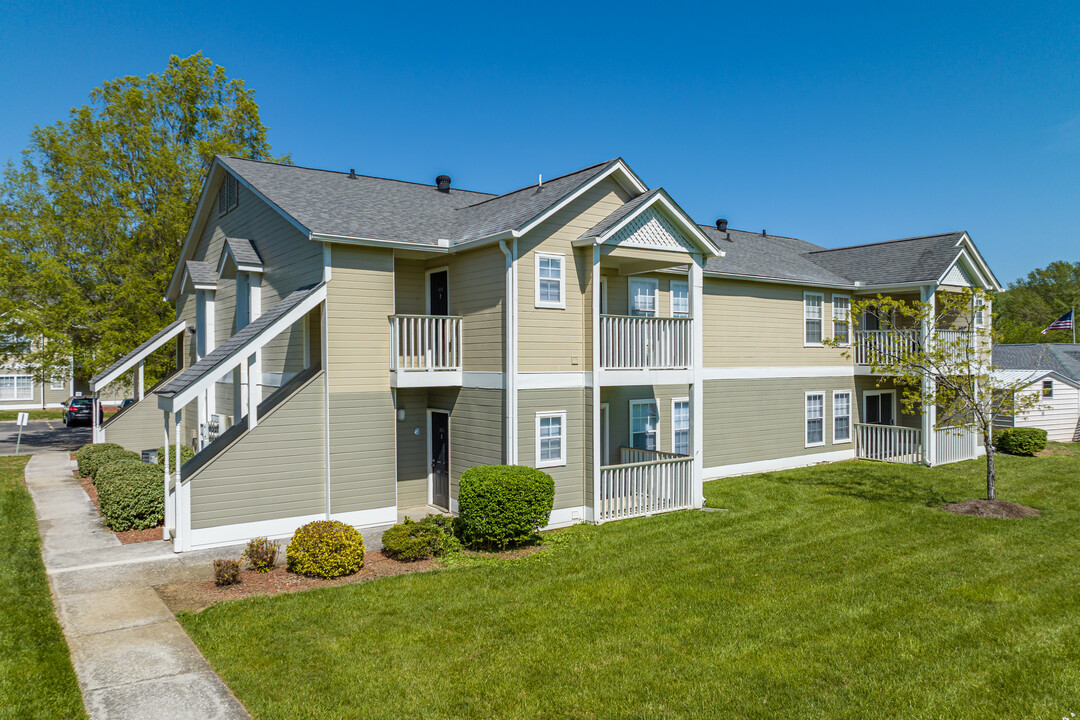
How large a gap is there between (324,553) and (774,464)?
46.7 feet

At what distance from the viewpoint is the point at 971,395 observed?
1529 centimetres

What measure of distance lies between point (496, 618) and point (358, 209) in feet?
33.0

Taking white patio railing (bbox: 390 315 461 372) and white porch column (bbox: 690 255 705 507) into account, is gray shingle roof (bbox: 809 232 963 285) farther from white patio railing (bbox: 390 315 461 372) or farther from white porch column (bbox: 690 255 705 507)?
white patio railing (bbox: 390 315 461 372)

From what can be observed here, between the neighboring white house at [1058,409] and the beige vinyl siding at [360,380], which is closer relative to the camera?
the beige vinyl siding at [360,380]

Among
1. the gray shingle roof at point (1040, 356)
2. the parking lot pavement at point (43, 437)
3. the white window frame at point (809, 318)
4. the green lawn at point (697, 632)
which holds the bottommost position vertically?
the green lawn at point (697, 632)

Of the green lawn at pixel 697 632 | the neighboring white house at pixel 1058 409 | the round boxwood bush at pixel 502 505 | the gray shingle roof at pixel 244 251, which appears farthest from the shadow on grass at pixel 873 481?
the gray shingle roof at pixel 244 251

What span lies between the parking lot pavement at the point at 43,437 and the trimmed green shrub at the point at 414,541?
2122 centimetres

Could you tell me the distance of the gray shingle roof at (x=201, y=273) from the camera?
18719 mm

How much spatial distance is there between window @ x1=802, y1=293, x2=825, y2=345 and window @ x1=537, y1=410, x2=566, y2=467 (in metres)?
10.8

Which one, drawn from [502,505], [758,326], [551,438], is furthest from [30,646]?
[758,326]

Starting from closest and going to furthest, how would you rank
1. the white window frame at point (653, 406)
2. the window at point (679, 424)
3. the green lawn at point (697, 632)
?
the green lawn at point (697, 632) → the white window frame at point (653, 406) → the window at point (679, 424)

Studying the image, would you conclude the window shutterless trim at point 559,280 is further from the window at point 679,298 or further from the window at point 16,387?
the window at point 16,387

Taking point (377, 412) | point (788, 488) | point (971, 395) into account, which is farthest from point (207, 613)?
point (971, 395)

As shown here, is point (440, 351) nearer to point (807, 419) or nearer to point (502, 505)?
point (502, 505)
